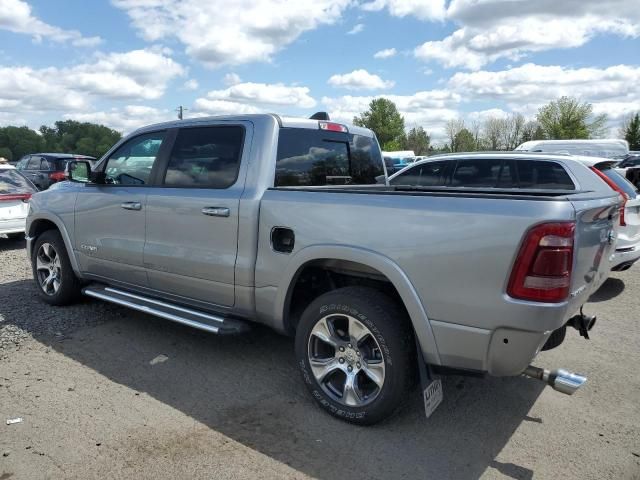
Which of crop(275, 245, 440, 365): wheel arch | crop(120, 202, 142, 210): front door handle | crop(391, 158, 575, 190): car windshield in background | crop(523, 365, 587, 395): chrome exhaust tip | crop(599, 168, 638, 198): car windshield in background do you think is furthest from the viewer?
crop(391, 158, 575, 190): car windshield in background

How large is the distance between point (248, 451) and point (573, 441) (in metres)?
1.95

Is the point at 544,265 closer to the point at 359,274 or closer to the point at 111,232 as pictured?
the point at 359,274

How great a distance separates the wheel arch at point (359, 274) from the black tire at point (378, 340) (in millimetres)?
107

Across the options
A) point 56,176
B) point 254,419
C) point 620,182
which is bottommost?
point 254,419

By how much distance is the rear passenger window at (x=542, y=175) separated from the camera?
698 cm

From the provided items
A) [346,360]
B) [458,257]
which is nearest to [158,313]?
[346,360]

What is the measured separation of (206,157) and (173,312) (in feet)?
4.17

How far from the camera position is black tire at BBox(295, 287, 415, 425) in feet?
9.89

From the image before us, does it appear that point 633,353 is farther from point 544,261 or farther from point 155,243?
point 155,243

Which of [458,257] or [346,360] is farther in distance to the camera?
[346,360]

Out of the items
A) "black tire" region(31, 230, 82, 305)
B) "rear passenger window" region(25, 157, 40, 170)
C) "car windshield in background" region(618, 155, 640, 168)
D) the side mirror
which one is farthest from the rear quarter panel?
"car windshield in background" region(618, 155, 640, 168)

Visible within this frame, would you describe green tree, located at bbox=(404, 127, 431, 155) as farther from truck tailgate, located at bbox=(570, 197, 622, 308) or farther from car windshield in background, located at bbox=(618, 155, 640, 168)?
truck tailgate, located at bbox=(570, 197, 622, 308)

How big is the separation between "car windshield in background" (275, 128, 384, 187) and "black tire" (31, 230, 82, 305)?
9.39 feet

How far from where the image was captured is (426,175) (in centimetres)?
831
